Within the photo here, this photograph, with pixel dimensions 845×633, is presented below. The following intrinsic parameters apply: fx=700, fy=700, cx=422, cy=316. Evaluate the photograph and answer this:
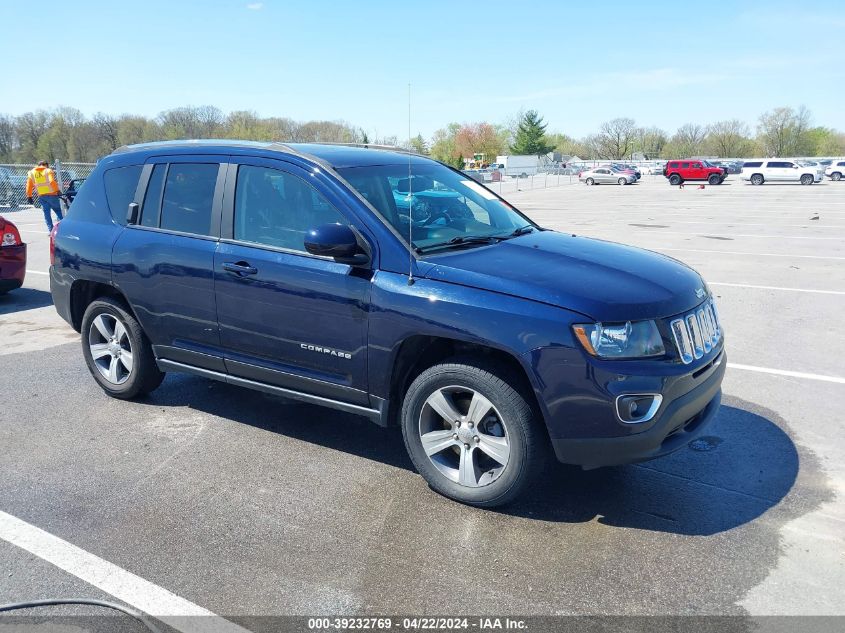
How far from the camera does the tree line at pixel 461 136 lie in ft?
214

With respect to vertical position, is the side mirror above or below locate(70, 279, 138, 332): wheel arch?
above

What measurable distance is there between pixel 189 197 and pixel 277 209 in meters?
0.83

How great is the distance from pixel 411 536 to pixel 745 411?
2915 millimetres

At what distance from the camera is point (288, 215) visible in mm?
4320

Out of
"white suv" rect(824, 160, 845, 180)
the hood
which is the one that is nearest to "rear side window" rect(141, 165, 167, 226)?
the hood

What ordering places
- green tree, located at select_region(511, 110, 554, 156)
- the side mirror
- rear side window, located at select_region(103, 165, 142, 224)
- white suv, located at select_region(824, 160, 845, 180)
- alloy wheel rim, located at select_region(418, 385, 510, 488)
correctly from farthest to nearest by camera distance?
green tree, located at select_region(511, 110, 554, 156) → white suv, located at select_region(824, 160, 845, 180) → rear side window, located at select_region(103, 165, 142, 224) → the side mirror → alloy wheel rim, located at select_region(418, 385, 510, 488)

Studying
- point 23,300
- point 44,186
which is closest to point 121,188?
point 23,300

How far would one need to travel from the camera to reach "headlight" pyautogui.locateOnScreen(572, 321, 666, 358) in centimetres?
332

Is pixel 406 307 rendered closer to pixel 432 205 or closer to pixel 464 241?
pixel 464 241

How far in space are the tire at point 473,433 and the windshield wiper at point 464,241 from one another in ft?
2.33

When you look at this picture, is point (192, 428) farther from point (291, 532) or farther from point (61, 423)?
point (291, 532)

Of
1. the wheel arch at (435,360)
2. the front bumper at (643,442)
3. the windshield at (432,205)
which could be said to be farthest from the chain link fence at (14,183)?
the front bumper at (643,442)

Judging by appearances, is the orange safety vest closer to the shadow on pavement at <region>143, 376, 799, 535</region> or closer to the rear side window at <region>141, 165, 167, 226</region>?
the rear side window at <region>141, 165, 167, 226</region>

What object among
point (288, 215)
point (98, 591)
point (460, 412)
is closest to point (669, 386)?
point (460, 412)
